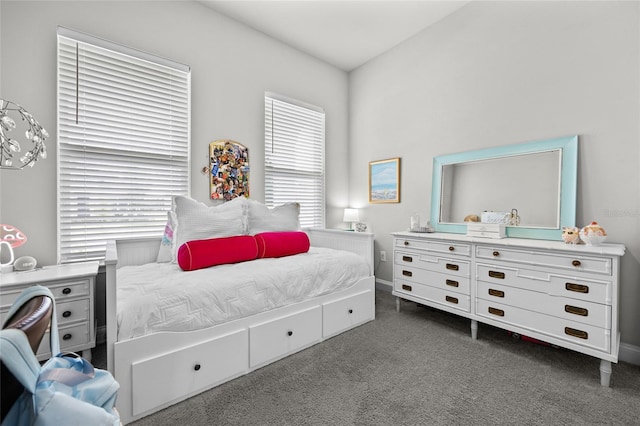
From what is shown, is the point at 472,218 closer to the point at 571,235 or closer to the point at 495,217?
the point at 495,217

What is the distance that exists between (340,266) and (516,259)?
1.26 metres

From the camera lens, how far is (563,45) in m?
2.12

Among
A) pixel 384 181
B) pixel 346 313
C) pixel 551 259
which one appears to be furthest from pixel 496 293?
pixel 384 181

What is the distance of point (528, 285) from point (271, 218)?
2079 mm

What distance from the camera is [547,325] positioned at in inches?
71.9

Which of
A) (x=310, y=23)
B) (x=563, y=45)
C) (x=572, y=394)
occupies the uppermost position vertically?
(x=310, y=23)

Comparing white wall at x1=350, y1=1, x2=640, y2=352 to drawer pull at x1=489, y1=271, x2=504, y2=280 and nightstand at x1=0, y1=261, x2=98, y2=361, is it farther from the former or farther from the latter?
nightstand at x1=0, y1=261, x2=98, y2=361

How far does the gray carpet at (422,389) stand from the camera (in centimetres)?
140

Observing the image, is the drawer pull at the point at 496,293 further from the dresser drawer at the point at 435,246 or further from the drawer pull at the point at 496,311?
the dresser drawer at the point at 435,246

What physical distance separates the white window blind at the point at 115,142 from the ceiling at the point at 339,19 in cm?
97

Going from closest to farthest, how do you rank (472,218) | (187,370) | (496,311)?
1. (187,370)
2. (496,311)
3. (472,218)

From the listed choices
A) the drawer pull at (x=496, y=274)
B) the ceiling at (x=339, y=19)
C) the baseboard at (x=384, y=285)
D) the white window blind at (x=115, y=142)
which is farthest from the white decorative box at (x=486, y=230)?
the white window blind at (x=115, y=142)

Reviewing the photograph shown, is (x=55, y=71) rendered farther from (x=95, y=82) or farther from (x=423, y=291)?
(x=423, y=291)

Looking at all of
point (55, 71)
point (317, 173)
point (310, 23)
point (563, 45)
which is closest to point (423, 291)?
point (317, 173)
